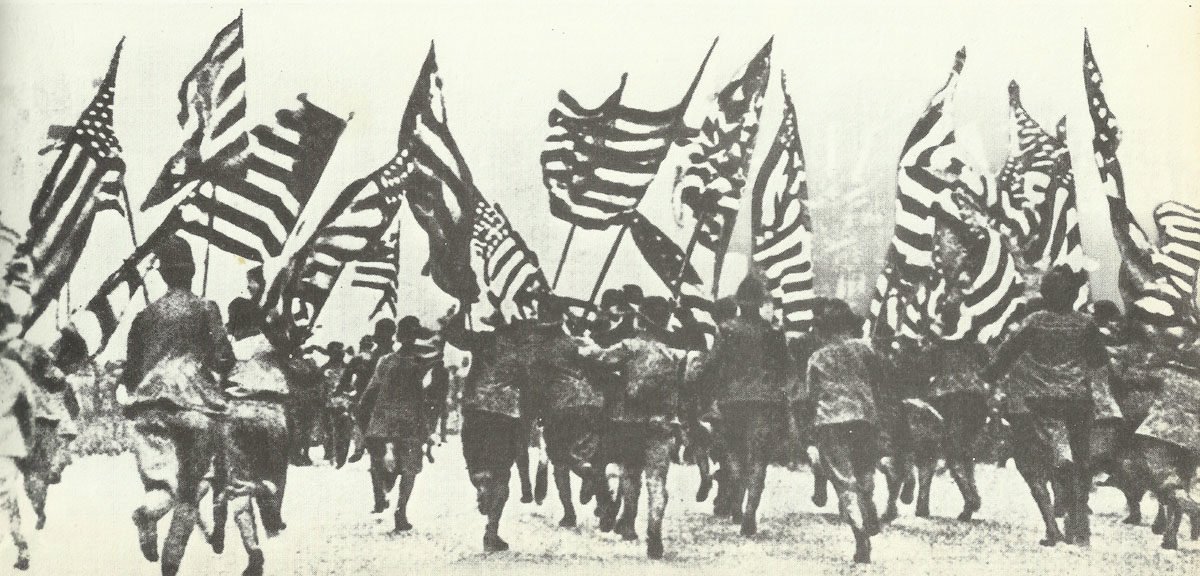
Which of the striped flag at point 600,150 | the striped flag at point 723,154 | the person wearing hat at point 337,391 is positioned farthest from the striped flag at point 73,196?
the striped flag at point 723,154

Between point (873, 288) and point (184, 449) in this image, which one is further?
point (873, 288)

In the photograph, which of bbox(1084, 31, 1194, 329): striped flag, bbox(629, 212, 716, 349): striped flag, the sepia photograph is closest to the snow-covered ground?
the sepia photograph

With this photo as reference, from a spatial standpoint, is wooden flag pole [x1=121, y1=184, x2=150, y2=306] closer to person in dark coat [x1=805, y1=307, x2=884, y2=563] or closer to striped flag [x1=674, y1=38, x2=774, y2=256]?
striped flag [x1=674, y1=38, x2=774, y2=256]

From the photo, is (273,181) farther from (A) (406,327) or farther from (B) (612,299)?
(B) (612,299)

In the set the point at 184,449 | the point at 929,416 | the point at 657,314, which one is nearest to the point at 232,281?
the point at 184,449

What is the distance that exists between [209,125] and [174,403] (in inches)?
69.4

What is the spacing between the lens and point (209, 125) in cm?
606

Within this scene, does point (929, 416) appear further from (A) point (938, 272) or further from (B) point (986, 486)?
(A) point (938, 272)

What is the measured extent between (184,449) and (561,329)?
232 cm

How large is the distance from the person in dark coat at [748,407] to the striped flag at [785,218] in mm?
409

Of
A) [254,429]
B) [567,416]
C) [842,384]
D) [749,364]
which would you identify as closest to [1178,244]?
[842,384]

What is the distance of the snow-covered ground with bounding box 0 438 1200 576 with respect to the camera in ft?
18.8

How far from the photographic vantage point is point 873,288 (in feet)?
19.9

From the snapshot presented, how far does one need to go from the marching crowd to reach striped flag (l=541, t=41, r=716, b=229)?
59 cm
